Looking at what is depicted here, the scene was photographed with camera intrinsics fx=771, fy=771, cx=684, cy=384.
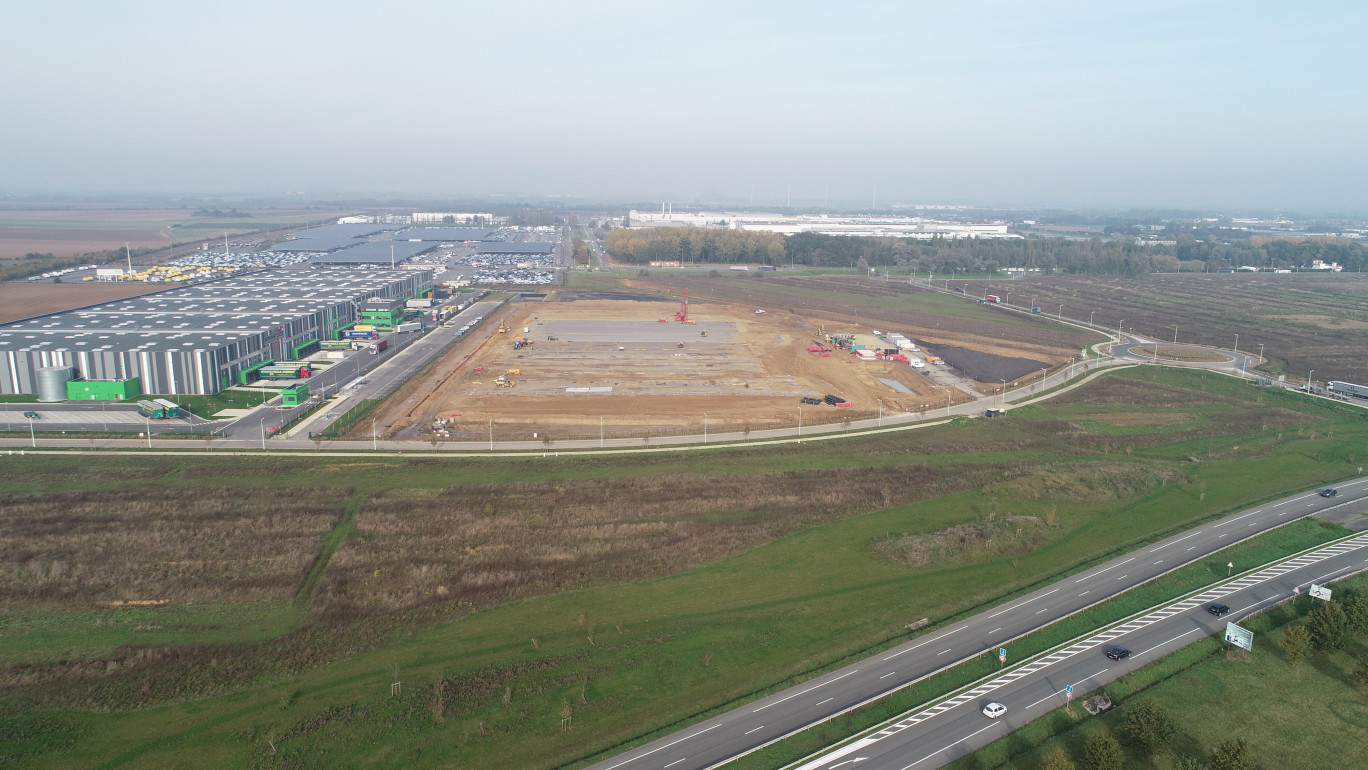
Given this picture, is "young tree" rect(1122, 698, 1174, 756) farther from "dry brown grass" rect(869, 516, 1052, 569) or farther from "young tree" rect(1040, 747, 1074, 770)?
"dry brown grass" rect(869, 516, 1052, 569)

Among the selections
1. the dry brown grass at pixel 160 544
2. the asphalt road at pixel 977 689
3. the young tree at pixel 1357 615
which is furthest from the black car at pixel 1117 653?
the dry brown grass at pixel 160 544

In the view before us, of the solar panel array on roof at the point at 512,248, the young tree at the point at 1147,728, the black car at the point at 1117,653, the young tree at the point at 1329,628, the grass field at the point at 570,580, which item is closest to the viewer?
the young tree at the point at 1147,728

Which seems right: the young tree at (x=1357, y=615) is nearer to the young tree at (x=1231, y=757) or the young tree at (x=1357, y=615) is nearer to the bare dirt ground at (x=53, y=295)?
the young tree at (x=1231, y=757)

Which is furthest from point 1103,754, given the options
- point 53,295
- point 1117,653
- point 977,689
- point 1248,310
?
point 53,295

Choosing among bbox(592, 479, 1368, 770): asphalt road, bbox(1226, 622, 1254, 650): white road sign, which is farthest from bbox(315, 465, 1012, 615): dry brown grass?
bbox(1226, 622, 1254, 650): white road sign

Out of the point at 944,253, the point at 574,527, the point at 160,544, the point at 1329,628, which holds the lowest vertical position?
the point at 160,544

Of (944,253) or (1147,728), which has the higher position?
(944,253)

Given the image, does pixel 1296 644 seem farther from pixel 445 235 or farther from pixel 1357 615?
pixel 445 235
